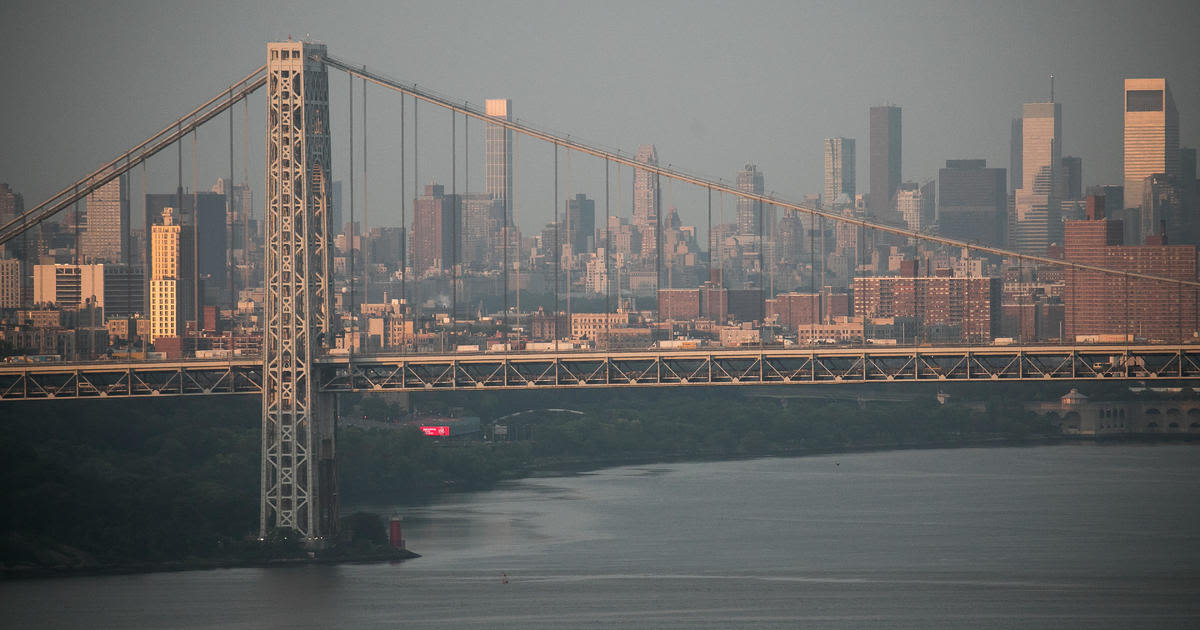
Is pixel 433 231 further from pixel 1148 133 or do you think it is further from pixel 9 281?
pixel 9 281

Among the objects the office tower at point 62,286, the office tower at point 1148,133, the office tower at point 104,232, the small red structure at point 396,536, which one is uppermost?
the office tower at point 1148,133

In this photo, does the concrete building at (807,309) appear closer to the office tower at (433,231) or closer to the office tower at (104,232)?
the office tower at (433,231)

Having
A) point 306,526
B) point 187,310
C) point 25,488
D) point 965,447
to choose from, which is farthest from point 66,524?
point 187,310

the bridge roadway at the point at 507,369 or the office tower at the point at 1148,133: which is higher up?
the office tower at the point at 1148,133

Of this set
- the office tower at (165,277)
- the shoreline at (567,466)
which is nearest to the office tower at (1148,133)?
the office tower at (165,277)

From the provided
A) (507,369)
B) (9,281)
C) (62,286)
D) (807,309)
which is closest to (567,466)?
(507,369)

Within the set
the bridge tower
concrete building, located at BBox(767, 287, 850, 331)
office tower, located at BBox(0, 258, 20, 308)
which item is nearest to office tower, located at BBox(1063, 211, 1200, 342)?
concrete building, located at BBox(767, 287, 850, 331)
